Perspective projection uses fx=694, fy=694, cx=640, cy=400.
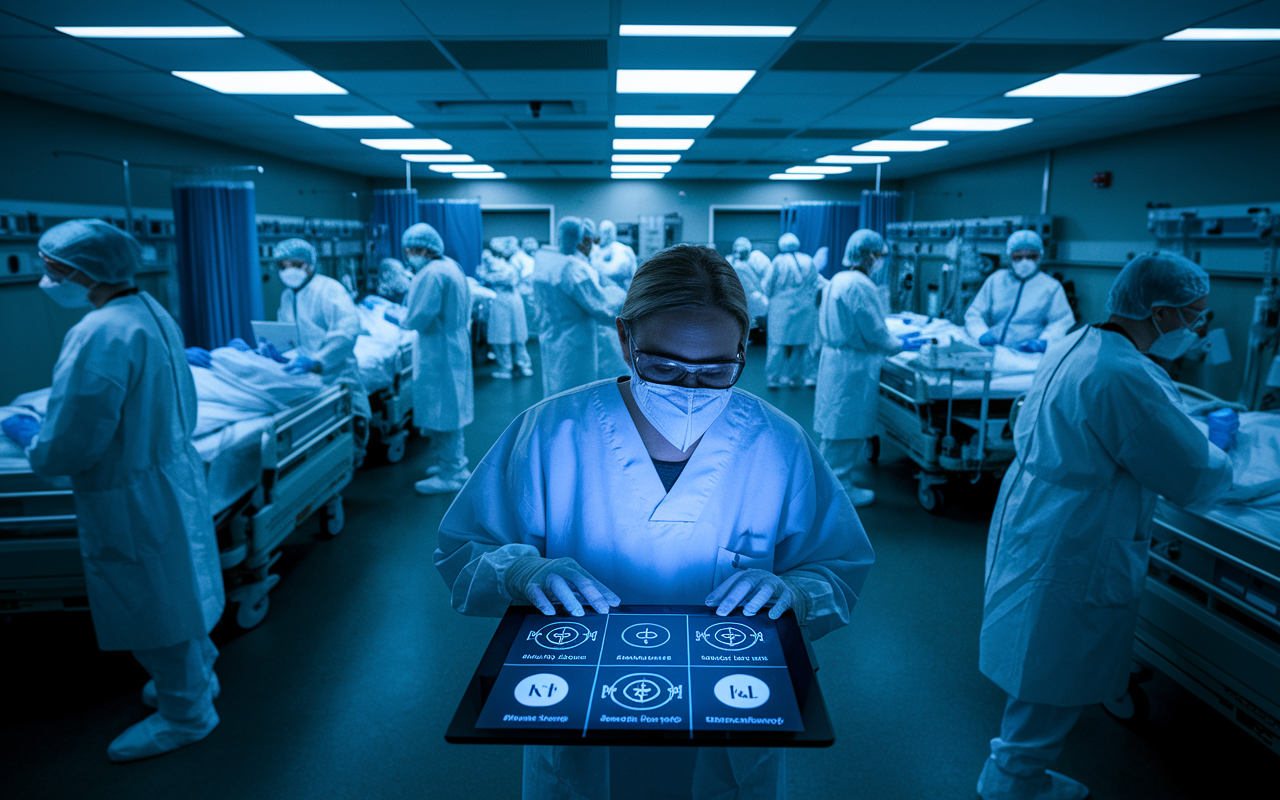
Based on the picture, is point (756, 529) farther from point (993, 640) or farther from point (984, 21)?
point (984, 21)

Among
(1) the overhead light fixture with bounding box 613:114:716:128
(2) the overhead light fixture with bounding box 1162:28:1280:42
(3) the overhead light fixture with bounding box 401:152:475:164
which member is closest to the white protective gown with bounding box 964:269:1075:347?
(2) the overhead light fixture with bounding box 1162:28:1280:42

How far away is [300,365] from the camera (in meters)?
3.81

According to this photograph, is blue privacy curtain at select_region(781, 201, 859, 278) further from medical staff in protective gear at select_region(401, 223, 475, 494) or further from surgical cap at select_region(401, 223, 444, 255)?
medical staff in protective gear at select_region(401, 223, 475, 494)

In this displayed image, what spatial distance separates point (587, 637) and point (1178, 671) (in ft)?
7.46

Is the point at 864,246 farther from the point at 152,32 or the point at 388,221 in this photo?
the point at 388,221

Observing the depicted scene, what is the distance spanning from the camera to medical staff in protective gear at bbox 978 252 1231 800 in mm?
1860

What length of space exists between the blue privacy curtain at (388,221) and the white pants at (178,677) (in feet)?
25.3

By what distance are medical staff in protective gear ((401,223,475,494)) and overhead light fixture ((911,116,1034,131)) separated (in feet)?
12.4

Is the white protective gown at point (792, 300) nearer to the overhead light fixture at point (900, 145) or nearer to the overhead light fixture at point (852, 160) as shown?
the overhead light fixture at point (852, 160)

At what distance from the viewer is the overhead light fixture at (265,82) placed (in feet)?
12.5

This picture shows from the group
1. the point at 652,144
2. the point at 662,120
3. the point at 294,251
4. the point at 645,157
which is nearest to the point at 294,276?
the point at 294,251

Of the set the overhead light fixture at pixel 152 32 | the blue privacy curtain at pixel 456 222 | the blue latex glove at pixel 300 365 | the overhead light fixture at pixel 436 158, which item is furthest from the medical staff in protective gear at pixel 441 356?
the blue privacy curtain at pixel 456 222

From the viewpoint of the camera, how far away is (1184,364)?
5125 mm

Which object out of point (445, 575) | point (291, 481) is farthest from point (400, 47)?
point (445, 575)
